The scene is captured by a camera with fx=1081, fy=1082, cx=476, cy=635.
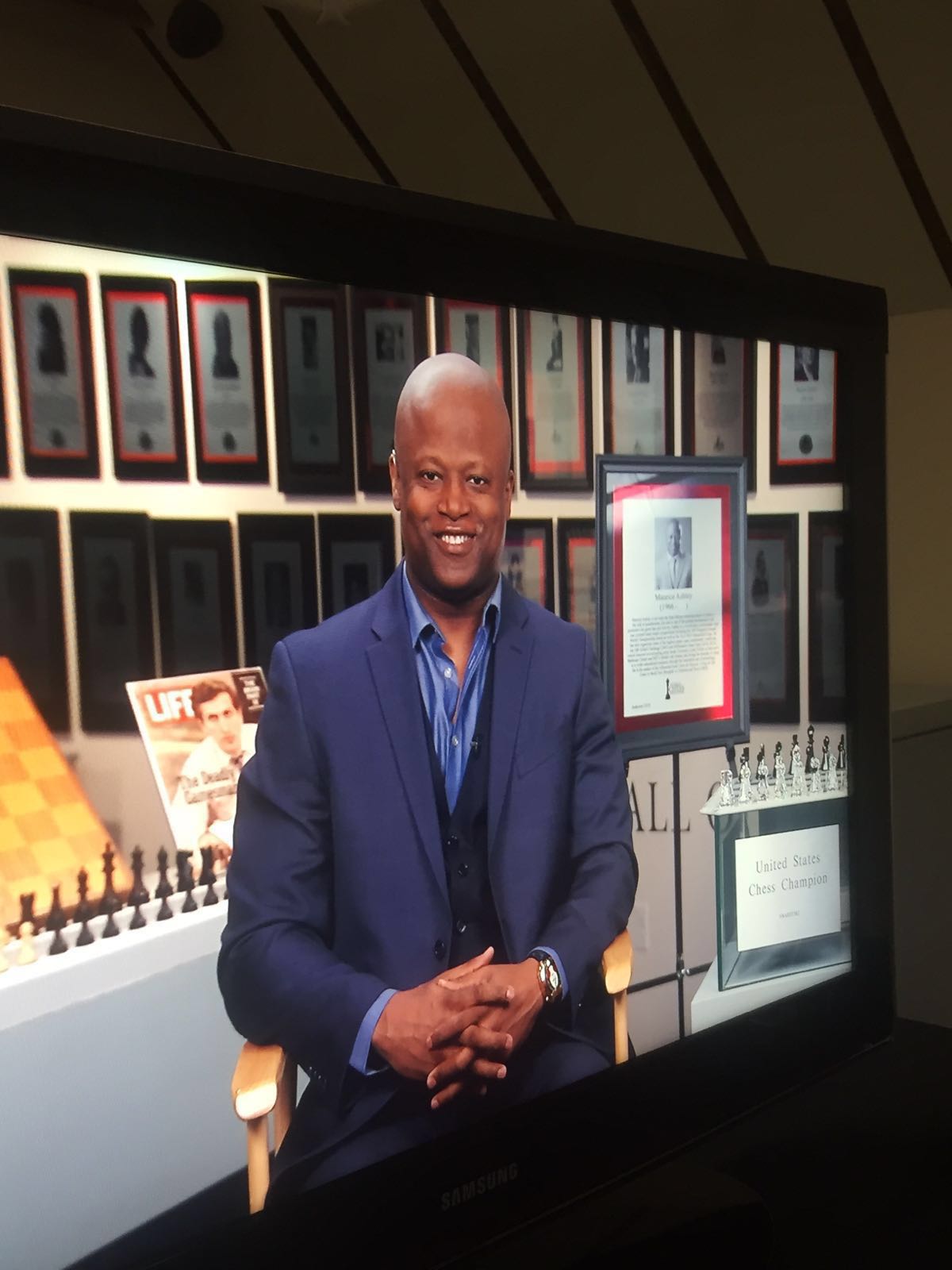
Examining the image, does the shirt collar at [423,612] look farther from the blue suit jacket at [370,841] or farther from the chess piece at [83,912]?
Result: the chess piece at [83,912]

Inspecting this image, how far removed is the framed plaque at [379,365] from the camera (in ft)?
2.42

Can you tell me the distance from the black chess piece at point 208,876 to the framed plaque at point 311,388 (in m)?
0.24

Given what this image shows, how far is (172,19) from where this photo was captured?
71.8 inches

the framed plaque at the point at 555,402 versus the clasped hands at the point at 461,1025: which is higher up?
the framed plaque at the point at 555,402

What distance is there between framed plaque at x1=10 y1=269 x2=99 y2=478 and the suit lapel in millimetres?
224

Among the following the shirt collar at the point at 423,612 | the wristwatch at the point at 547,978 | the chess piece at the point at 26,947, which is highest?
the shirt collar at the point at 423,612

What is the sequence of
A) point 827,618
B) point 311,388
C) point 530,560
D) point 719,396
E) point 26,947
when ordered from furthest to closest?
point 827,618
point 719,396
point 530,560
point 311,388
point 26,947

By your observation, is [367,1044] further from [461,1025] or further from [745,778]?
[745,778]

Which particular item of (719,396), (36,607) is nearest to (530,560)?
(719,396)

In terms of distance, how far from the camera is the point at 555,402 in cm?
84

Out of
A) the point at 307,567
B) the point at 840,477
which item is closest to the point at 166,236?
the point at 307,567

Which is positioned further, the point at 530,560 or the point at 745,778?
the point at 745,778

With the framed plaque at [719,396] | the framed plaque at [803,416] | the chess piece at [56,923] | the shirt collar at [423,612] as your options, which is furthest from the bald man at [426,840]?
the framed plaque at [803,416]

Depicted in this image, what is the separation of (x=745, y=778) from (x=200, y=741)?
1.70 feet
